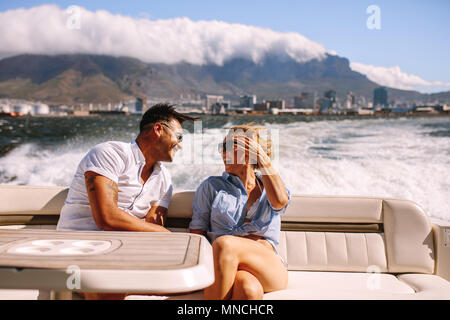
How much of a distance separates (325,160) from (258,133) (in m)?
7.95

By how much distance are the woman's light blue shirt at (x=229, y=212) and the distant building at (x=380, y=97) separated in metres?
23.7

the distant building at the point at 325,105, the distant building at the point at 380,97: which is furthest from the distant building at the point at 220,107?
the distant building at the point at 380,97

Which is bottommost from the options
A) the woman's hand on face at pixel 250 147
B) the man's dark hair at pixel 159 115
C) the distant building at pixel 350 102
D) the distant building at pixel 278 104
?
the woman's hand on face at pixel 250 147

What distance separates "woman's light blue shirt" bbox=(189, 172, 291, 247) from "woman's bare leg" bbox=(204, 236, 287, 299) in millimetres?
138

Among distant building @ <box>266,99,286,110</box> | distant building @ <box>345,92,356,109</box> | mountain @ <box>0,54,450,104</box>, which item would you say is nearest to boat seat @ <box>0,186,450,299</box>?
distant building @ <box>266,99,286,110</box>

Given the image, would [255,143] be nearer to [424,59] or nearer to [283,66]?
[424,59]

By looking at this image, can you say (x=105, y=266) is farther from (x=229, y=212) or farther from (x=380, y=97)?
(x=380, y=97)

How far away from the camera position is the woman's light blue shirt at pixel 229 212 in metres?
1.85

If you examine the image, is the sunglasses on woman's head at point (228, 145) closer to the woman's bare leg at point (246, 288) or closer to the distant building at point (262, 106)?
the woman's bare leg at point (246, 288)

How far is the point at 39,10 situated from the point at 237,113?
13910 millimetres

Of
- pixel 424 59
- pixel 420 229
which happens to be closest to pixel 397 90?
pixel 424 59

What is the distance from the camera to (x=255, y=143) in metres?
1.90

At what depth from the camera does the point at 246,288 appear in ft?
4.85
